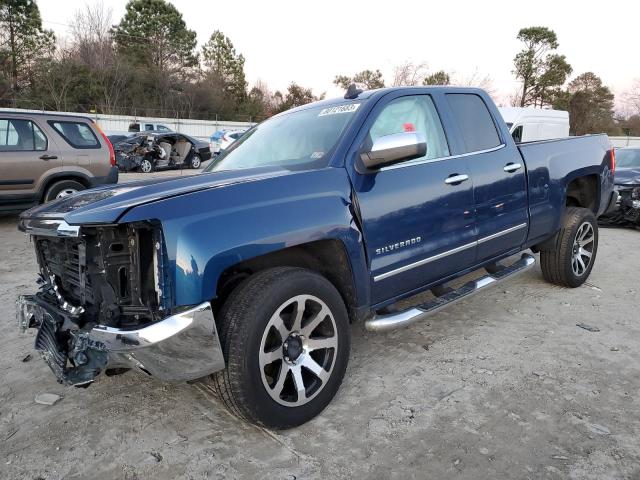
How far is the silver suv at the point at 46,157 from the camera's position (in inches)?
291

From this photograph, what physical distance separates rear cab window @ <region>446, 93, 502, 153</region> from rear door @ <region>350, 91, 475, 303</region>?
0.82 feet

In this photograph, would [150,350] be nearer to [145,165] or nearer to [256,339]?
[256,339]

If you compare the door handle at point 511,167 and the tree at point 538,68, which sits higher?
the tree at point 538,68

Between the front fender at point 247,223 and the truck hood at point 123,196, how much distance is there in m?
0.09

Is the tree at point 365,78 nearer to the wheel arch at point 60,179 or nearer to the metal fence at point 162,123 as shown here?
the metal fence at point 162,123

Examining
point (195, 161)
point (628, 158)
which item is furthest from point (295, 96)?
point (628, 158)

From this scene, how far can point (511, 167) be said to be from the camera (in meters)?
3.82

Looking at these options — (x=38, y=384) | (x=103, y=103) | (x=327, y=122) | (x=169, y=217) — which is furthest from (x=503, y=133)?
(x=103, y=103)

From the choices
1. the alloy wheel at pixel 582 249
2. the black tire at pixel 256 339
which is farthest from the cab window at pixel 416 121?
the alloy wheel at pixel 582 249

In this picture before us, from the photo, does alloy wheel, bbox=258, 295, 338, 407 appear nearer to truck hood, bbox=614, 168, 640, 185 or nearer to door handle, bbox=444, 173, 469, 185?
door handle, bbox=444, 173, 469, 185

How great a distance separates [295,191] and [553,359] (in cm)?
224

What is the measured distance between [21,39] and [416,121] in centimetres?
4177

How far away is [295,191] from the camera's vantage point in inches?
99.2

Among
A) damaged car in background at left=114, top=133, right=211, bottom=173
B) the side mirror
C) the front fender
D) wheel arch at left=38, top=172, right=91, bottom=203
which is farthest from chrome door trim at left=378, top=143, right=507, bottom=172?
damaged car in background at left=114, top=133, right=211, bottom=173
